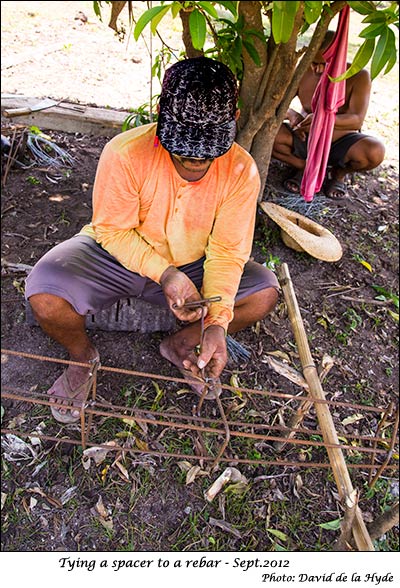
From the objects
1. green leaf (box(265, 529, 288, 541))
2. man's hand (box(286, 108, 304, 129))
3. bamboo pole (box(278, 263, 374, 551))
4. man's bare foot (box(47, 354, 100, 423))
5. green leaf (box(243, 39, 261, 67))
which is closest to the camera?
bamboo pole (box(278, 263, 374, 551))

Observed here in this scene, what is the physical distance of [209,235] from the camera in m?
2.14

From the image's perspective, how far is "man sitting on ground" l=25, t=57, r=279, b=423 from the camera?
6.08 ft

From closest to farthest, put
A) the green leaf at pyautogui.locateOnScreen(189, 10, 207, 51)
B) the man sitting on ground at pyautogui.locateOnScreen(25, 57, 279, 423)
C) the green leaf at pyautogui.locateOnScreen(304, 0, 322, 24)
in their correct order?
the green leaf at pyautogui.locateOnScreen(304, 0, 322, 24) → the green leaf at pyautogui.locateOnScreen(189, 10, 207, 51) → the man sitting on ground at pyautogui.locateOnScreen(25, 57, 279, 423)

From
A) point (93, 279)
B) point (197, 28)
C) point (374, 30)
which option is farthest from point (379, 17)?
point (93, 279)

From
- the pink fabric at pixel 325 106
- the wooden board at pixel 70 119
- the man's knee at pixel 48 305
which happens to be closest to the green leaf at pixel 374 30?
the man's knee at pixel 48 305

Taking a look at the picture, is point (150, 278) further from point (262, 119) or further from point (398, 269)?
point (398, 269)

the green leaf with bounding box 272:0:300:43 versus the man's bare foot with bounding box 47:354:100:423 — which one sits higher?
the green leaf with bounding box 272:0:300:43

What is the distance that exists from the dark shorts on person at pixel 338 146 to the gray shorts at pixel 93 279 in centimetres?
164

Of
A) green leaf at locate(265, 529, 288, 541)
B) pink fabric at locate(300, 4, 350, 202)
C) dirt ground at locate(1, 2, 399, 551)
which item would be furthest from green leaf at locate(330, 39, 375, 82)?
green leaf at locate(265, 529, 288, 541)

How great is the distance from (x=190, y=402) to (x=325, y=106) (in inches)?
72.1

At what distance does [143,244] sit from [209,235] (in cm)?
28

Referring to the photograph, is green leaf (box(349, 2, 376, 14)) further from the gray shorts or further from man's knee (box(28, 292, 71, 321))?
man's knee (box(28, 292, 71, 321))

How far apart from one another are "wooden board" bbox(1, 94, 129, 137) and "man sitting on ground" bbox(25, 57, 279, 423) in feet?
5.48
